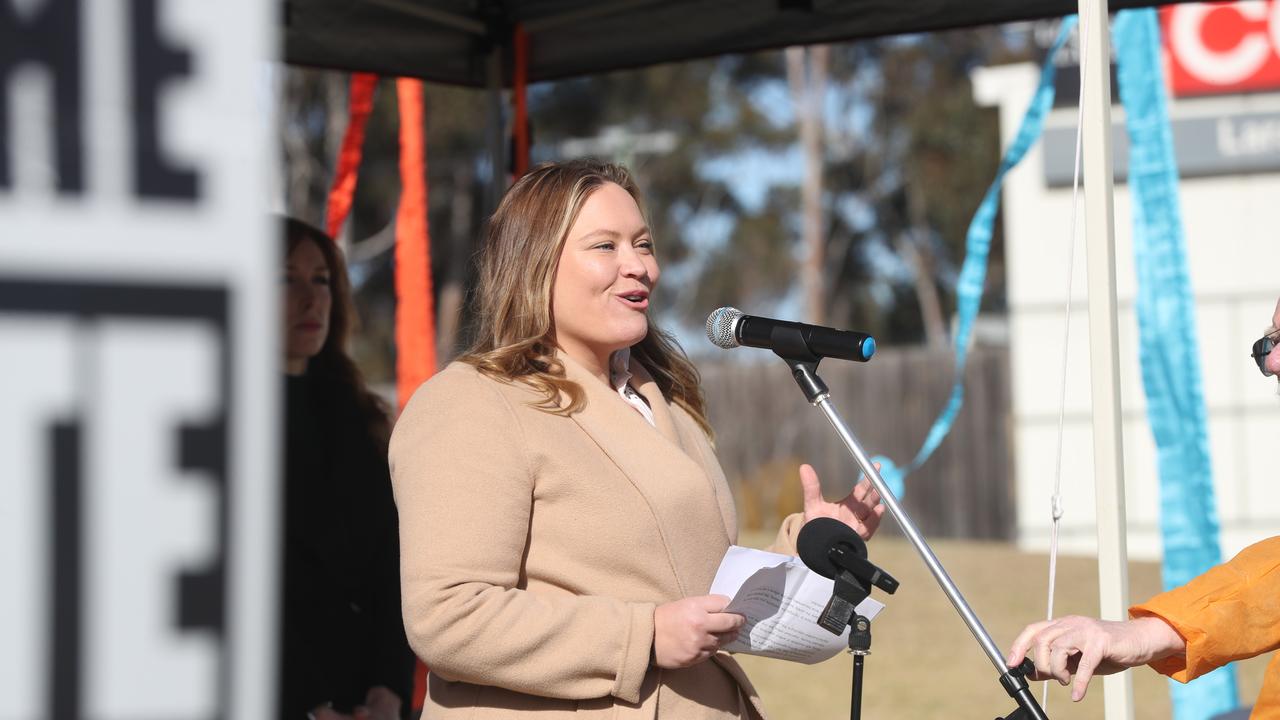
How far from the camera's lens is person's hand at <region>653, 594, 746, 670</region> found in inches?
82.6

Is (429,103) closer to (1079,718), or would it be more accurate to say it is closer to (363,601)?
(1079,718)

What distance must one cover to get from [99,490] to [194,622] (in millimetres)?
122

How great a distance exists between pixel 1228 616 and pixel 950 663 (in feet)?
25.1

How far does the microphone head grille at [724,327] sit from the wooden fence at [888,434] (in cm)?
1490

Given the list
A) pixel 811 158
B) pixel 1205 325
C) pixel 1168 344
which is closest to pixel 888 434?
pixel 1205 325

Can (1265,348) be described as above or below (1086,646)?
above

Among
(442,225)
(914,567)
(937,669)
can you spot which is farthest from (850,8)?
(442,225)

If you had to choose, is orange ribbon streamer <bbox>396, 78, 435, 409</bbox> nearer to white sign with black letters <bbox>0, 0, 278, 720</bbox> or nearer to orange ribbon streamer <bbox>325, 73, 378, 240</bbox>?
orange ribbon streamer <bbox>325, 73, 378, 240</bbox>

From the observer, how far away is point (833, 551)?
2.07 metres

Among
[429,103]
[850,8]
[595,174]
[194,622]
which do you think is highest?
[429,103]

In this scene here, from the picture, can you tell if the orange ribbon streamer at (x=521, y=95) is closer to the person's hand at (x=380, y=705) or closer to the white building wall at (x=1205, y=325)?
the person's hand at (x=380, y=705)

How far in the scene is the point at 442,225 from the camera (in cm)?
2586

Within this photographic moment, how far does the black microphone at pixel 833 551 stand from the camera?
2057 mm

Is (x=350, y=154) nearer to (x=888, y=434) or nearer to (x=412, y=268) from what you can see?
(x=412, y=268)
